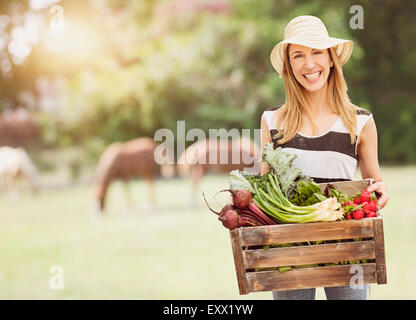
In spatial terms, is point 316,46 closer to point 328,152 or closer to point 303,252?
point 328,152

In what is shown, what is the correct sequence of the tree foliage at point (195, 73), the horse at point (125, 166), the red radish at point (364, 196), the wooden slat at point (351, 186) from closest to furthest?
Result: the red radish at point (364, 196) → the wooden slat at point (351, 186) → the horse at point (125, 166) → the tree foliage at point (195, 73)

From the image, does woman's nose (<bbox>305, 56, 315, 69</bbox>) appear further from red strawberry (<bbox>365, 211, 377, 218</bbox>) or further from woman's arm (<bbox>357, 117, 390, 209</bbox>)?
red strawberry (<bbox>365, 211, 377, 218</bbox>)

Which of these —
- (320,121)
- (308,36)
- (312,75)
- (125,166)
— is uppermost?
(125,166)

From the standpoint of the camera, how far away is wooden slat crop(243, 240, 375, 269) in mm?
1505

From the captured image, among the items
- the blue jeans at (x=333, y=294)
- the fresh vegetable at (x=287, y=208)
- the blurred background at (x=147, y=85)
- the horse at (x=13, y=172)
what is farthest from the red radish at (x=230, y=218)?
the horse at (x=13, y=172)

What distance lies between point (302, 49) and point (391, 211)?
663 cm

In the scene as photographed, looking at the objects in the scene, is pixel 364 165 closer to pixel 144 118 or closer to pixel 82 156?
pixel 144 118

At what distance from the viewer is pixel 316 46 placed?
174 cm

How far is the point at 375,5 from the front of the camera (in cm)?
1441

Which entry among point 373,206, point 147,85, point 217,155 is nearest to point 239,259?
point 373,206

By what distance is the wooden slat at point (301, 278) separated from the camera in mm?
1508

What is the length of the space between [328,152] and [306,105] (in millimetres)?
192

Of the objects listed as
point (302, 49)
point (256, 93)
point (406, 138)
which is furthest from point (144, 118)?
point (302, 49)

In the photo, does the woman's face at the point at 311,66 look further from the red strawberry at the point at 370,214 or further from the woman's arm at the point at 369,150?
the red strawberry at the point at 370,214
